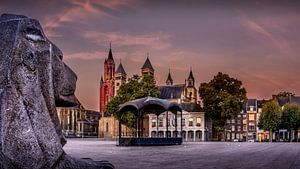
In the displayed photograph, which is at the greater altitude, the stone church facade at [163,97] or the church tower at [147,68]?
the church tower at [147,68]

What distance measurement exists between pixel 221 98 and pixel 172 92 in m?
50.0

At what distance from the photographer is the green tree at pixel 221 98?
2532 inches

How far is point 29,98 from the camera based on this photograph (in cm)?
438

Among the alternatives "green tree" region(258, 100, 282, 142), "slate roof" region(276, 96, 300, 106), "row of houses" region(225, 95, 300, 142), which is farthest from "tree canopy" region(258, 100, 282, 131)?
"row of houses" region(225, 95, 300, 142)

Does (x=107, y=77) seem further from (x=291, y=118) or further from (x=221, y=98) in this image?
(x=221, y=98)

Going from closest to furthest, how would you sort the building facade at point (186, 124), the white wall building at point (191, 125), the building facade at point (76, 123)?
the white wall building at point (191, 125) → the building facade at point (186, 124) → the building facade at point (76, 123)

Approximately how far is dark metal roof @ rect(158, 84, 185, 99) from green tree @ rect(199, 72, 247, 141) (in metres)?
44.7

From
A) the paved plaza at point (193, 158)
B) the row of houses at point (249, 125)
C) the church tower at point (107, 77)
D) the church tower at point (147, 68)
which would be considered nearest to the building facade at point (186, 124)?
the row of houses at point (249, 125)

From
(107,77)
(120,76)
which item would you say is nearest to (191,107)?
(120,76)

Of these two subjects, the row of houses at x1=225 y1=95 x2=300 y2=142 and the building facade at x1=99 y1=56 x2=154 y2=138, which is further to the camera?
the row of houses at x1=225 y1=95 x2=300 y2=142

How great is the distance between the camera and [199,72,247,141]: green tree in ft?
211

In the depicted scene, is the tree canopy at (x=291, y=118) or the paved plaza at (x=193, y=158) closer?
the paved plaza at (x=193, y=158)

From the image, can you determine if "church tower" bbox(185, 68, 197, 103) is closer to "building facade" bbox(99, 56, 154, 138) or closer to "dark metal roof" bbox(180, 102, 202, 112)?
"building facade" bbox(99, 56, 154, 138)

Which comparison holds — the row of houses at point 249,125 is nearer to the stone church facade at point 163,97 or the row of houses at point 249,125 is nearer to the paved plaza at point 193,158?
the stone church facade at point 163,97
